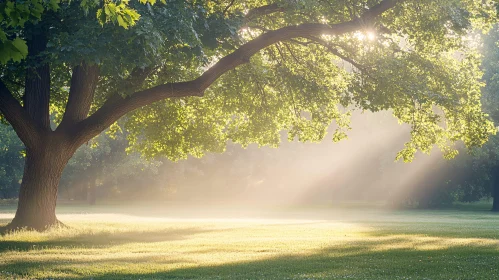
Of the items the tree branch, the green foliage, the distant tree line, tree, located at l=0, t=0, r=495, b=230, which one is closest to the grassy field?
tree, located at l=0, t=0, r=495, b=230

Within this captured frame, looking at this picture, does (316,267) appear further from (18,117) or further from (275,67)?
(275,67)

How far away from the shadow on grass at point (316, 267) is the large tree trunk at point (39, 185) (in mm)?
9090

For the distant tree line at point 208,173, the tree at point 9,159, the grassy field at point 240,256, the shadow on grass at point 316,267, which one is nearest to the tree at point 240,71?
the grassy field at point 240,256

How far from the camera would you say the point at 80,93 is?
26.7m

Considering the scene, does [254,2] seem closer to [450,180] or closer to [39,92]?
[39,92]

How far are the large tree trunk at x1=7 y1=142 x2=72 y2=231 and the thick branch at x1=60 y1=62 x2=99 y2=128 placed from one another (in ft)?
4.02

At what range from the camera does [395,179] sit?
69.2 m

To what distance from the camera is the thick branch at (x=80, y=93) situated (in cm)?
2642

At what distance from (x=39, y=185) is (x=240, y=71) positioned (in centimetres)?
949

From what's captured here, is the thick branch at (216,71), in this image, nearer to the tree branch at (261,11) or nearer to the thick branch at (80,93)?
the thick branch at (80,93)

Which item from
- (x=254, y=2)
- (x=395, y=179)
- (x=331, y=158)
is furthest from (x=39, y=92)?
(x=331, y=158)

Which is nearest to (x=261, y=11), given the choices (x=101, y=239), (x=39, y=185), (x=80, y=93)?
(x=80, y=93)

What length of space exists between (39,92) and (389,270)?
16334mm

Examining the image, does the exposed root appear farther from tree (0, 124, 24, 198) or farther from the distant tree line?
tree (0, 124, 24, 198)
